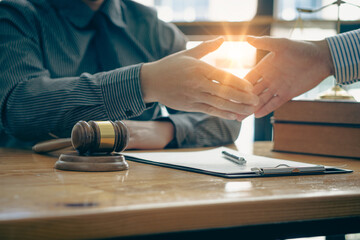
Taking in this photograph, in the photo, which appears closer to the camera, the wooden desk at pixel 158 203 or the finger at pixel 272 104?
the wooden desk at pixel 158 203

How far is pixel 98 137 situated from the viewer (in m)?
0.75

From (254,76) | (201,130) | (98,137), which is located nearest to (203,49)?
(254,76)

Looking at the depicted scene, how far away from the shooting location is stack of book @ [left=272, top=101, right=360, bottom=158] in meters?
1.13

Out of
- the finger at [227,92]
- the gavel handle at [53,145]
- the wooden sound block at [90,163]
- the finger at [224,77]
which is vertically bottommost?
the gavel handle at [53,145]

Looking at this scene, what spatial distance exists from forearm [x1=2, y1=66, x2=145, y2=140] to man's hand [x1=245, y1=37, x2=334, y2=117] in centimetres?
36

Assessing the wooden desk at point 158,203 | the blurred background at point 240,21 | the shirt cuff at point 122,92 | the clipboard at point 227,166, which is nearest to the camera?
the wooden desk at point 158,203

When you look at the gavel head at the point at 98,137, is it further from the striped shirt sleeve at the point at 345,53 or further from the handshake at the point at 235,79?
the striped shirt sleeve at the point at 345,53

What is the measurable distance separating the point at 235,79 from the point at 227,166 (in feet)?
0.84

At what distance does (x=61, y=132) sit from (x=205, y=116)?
537 mm

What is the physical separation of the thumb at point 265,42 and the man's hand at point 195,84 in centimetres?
8

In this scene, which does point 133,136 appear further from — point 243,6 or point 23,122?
point 243,6

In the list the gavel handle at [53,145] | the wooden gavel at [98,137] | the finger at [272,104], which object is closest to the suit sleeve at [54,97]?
the gavel handle at [53,145]

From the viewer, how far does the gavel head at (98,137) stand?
741 mm

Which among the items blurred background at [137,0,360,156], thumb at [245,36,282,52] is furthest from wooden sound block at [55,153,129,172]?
blurred background at [137,0,360,156]
